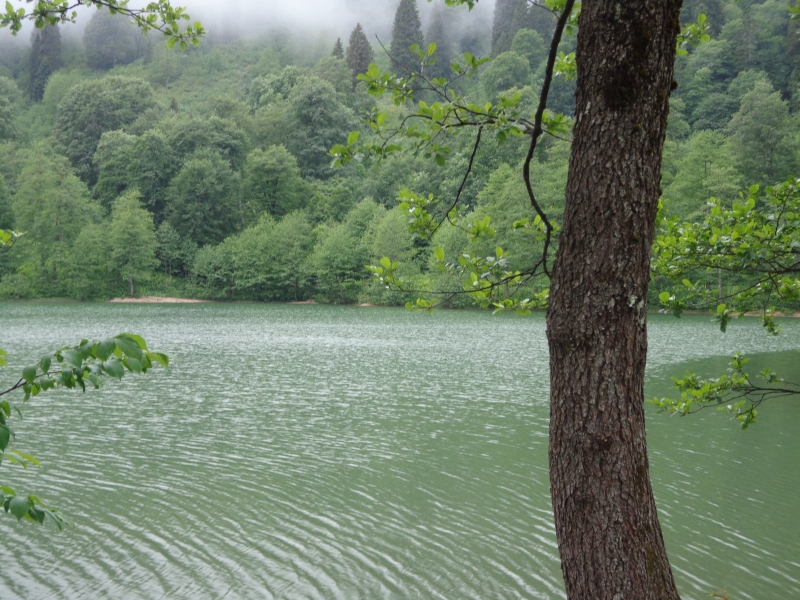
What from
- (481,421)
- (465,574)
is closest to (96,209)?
(481,421)

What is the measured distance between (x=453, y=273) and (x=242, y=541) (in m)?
4.03

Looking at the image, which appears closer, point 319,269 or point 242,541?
point 242,541

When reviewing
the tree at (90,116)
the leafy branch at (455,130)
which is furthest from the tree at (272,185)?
the leafy branch at (455,130)

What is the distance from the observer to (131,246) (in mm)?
53719

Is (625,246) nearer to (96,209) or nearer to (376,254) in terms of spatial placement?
(376,254)

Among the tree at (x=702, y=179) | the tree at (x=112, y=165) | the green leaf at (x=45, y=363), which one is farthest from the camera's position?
the tree at (x=112, y=165)

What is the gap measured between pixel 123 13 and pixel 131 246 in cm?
5424

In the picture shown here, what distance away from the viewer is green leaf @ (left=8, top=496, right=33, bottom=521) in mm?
2439

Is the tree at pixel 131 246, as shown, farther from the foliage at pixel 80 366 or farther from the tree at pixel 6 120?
the foliage at pixel 80 366

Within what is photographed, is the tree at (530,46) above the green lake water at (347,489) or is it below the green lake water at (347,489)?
above

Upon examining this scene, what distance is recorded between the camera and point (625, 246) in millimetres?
2049

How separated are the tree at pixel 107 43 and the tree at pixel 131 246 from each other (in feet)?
208

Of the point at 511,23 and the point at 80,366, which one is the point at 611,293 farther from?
the point at 511,23

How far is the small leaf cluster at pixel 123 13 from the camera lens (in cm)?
323
